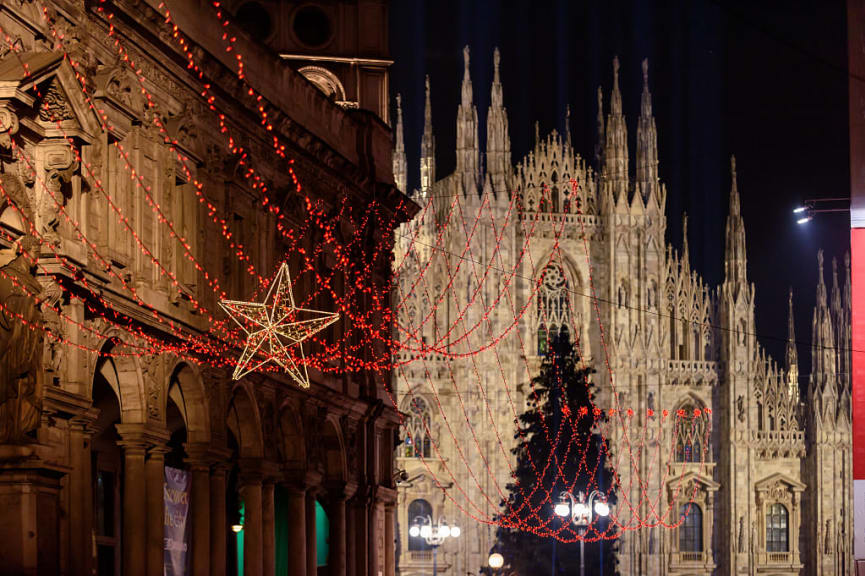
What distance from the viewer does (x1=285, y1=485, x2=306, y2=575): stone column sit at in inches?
1197

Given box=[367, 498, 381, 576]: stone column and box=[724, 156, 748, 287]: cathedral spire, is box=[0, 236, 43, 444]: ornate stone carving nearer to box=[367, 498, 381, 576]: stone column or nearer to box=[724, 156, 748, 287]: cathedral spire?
box=[367, 498, 381, 576]: stone column

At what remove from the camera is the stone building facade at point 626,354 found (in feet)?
219

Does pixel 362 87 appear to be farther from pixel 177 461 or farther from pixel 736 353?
pixel 736 353

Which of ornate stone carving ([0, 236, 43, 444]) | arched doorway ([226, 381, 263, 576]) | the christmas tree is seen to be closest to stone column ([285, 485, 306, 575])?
arched doorway ([226, 381, 263, 576])

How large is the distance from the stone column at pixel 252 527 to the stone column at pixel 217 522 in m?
1.97

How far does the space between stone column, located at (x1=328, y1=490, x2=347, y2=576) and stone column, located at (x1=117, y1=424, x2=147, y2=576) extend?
10539mm

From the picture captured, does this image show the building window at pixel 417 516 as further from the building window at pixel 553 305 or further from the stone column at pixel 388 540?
the stone column at pixel 388 540

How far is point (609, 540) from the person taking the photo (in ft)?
199

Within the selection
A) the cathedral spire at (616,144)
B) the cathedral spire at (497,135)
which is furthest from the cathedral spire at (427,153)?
the cathedral spire at (616,144)

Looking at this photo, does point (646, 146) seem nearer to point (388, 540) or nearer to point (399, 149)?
point (399, 149)

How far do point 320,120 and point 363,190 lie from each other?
261 centimetres

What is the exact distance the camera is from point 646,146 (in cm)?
7131

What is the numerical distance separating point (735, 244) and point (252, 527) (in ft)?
148

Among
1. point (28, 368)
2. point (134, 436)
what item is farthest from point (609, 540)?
point (28, 368)
